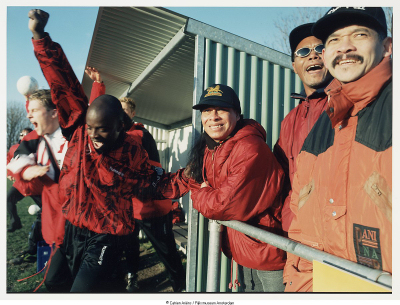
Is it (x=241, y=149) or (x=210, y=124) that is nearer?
(x=241, y=149)

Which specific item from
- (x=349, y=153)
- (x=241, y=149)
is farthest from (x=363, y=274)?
(x=241, y=149)

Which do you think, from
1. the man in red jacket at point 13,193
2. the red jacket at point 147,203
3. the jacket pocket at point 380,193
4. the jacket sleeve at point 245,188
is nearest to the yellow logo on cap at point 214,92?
the jacket sleeve at point 245,188

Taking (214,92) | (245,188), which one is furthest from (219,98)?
(245,188)

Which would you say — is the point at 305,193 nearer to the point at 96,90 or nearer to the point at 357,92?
the point at 357,92

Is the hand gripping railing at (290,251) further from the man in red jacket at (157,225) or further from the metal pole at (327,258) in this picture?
the man in red jacket at (157,225)

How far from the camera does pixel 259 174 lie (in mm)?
1906

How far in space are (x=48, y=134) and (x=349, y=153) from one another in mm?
2362

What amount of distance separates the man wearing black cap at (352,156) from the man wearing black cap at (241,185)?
39 cm

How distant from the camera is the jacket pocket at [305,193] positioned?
1.48 metres

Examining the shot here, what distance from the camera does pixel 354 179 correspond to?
126 cm

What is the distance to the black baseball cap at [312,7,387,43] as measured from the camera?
133 centimetres

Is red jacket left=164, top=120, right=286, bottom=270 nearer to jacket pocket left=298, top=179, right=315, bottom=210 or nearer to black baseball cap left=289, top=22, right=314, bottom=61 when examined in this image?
jacket pocket left=298, top=179, right=315, bottom=210

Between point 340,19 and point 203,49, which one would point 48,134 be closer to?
point 203,49

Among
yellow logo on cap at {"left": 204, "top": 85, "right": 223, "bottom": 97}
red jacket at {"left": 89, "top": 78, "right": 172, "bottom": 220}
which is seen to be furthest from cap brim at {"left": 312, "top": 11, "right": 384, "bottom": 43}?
red jacket at {"left": 89, "top": 78, "right": 172, "bottom": 220}
